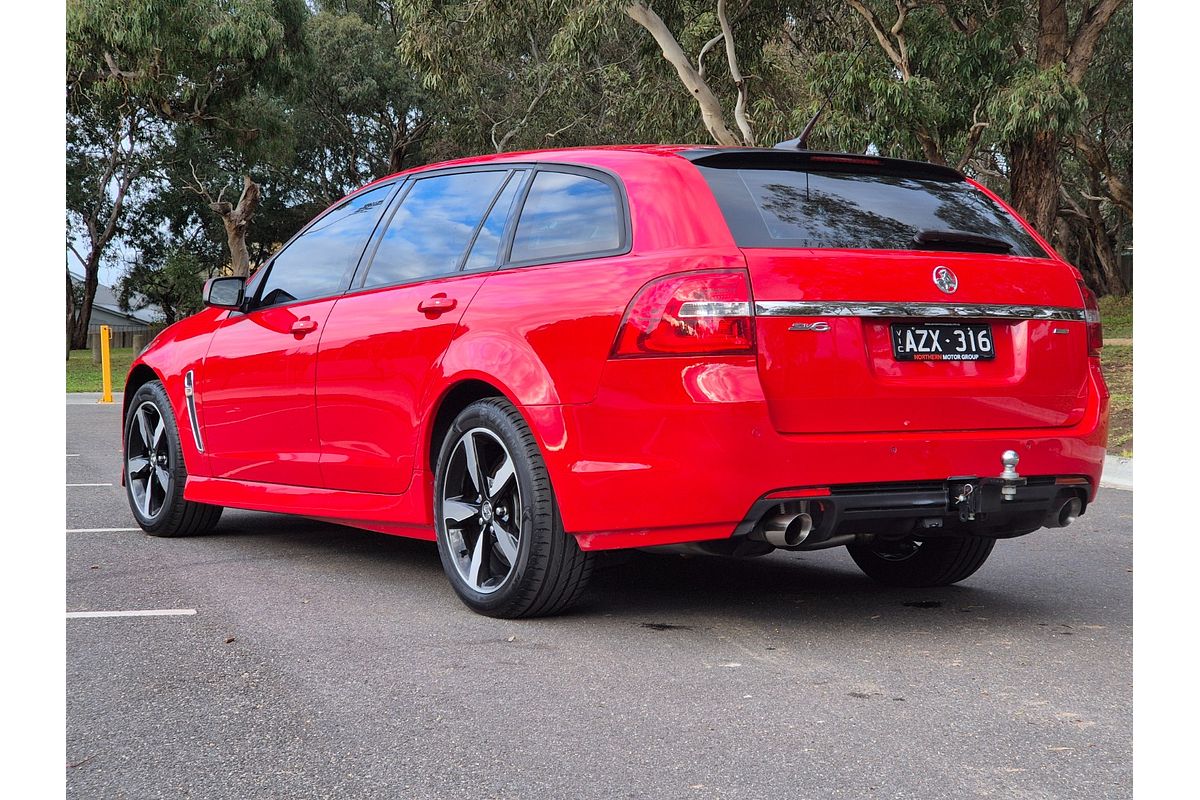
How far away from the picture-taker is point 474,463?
5156 mm

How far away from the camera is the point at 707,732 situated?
3.74 metres

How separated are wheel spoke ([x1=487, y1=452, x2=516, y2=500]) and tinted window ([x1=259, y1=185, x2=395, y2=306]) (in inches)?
58.5

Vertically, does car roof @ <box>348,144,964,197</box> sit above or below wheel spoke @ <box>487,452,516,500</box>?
above

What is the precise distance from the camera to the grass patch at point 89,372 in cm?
2470

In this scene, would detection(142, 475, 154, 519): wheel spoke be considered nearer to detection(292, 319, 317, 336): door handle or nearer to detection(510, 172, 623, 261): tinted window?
detection(292, 319, 317, 336): door handle

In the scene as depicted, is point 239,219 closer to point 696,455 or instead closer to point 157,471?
point 157,471

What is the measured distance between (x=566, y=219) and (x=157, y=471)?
3.42 metres

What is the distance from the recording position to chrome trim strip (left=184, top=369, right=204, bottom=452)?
697 cm

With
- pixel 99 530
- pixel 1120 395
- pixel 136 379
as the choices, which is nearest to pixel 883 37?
pixel 1120 395

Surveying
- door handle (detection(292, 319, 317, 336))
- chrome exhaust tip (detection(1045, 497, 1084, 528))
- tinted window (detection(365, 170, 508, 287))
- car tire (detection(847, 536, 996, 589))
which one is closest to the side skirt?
door handle (detection(292, 319, 317, 336))

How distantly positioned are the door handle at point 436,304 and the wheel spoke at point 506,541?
2.80 ft

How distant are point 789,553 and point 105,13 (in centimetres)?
2604

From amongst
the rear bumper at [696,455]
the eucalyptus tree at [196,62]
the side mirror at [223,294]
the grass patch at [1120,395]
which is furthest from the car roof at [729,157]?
the eucalyptus tree at [196,62]
